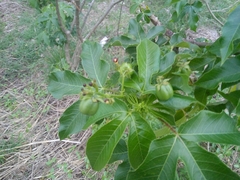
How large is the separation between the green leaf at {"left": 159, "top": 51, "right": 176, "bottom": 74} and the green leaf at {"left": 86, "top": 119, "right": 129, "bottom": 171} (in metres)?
0.16

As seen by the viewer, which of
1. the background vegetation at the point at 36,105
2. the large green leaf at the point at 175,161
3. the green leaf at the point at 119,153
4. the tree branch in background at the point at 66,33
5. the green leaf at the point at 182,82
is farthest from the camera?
the tree branch in background at the point at 66,33

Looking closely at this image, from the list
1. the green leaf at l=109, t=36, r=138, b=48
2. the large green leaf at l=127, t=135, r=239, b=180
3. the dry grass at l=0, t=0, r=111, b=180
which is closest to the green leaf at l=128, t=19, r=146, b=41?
the green leaf at l=109, t=36, r=138, b=48

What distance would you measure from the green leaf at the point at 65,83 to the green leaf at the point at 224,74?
270 millimetres

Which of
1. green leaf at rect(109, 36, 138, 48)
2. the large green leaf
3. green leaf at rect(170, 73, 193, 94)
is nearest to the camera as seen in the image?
the large green leaf

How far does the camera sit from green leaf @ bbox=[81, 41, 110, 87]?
2.21 feet

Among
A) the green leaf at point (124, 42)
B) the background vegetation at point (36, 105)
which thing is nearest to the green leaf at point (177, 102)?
the green leaf at point (124, 42)

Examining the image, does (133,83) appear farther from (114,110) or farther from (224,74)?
(224,74)

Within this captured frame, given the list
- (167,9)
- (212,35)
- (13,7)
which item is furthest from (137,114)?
(13,7)

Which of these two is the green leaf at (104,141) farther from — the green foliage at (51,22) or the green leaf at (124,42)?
the green foliage at (51,22)

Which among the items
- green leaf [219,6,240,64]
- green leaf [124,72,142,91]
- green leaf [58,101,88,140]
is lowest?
green leaf [58,101,88,140]

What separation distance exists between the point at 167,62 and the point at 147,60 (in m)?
0.05

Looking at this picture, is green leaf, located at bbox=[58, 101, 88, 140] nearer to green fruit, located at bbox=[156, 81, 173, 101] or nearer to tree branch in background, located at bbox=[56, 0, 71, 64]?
green fruit, located at bbox=[156, 81, 173, 101]

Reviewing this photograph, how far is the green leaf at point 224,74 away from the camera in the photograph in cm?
59

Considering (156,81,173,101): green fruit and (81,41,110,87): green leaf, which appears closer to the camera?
(156,81,173,101): green fruit
